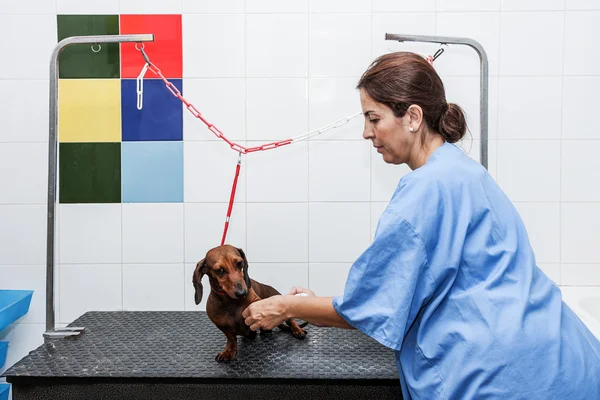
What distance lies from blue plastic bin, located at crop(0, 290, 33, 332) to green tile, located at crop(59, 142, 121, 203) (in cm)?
41

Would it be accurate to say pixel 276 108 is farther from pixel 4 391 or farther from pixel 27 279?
pixel 4 391

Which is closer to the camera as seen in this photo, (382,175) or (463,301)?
(463,301)

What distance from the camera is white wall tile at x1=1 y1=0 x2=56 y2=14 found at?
2.27m

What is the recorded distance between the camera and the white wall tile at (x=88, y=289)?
235cm

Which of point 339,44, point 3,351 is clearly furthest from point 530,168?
point 3,351

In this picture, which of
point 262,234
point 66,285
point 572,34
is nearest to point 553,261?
point 572,34

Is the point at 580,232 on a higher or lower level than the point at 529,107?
lower

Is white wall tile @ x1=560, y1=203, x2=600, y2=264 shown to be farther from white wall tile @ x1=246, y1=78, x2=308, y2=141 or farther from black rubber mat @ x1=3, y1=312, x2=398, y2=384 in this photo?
white wall tile @ x1=246, y1=78, x2=308, y2=141

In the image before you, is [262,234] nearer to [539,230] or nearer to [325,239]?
[325,239]

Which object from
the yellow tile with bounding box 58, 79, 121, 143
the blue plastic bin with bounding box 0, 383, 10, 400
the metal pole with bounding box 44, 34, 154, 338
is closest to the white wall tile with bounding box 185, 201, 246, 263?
the yellow tile with bounding box 58, 79, 121, 143

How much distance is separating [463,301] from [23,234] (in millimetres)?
1894

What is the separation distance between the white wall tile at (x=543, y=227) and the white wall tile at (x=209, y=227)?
113 centimetres

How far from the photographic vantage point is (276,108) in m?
2.30

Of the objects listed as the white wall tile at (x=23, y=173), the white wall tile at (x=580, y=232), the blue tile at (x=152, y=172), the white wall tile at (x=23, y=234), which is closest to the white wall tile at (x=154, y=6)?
the blue tile at (x=152, y=172)
